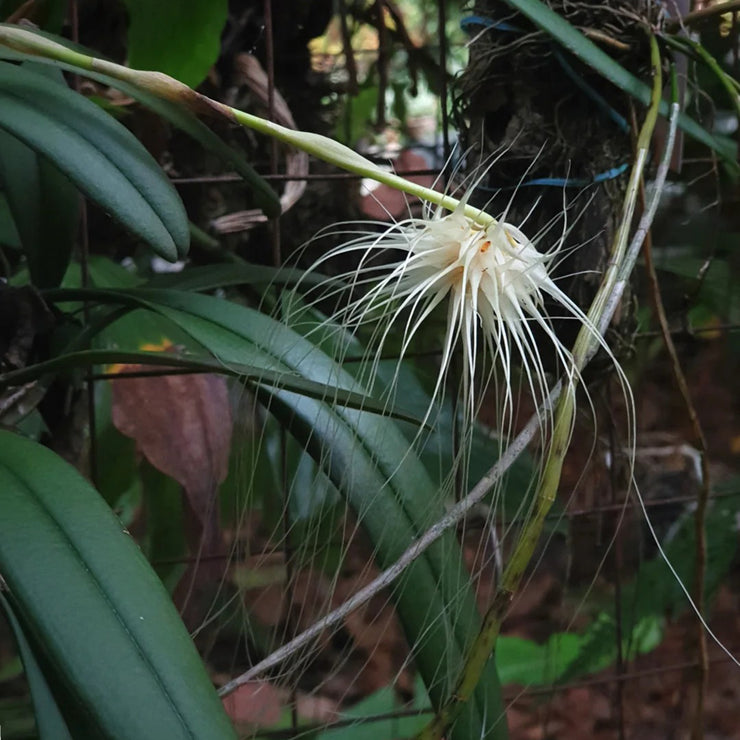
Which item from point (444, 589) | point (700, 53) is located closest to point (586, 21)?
point (700, 53)

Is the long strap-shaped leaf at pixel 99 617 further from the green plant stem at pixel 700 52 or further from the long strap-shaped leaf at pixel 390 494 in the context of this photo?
the green plant stem at pixel 700 52

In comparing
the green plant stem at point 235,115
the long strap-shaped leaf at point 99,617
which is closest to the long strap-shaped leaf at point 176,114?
the green plant stem at point 235,115

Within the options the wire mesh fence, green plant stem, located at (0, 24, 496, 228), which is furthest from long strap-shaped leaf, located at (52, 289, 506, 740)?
green plant stem, located at (0, 24, 496, 228)

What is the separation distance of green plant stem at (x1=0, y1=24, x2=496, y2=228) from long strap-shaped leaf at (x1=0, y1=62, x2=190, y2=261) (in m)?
0.03

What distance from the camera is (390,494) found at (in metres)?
0.46

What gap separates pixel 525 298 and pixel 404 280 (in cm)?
7

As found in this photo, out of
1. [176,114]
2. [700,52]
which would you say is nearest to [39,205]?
[176,114]

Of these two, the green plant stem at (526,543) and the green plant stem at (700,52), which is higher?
the green plant stem at (700,52)

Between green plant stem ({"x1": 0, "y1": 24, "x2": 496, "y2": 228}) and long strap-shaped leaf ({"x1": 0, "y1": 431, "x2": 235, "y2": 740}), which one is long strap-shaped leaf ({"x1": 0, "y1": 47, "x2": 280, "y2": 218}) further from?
long strap-shaped leaf ({"x1": 0, "y1": 431, "x2": 235, "y2": 740})

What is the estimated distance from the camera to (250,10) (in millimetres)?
916

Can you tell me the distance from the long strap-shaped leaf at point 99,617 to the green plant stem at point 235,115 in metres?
0.20

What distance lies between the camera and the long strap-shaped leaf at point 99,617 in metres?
0.31

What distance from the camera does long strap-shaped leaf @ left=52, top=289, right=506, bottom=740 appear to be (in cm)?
45

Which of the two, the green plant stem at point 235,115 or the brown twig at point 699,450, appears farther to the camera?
the brown twig at point 699,450
